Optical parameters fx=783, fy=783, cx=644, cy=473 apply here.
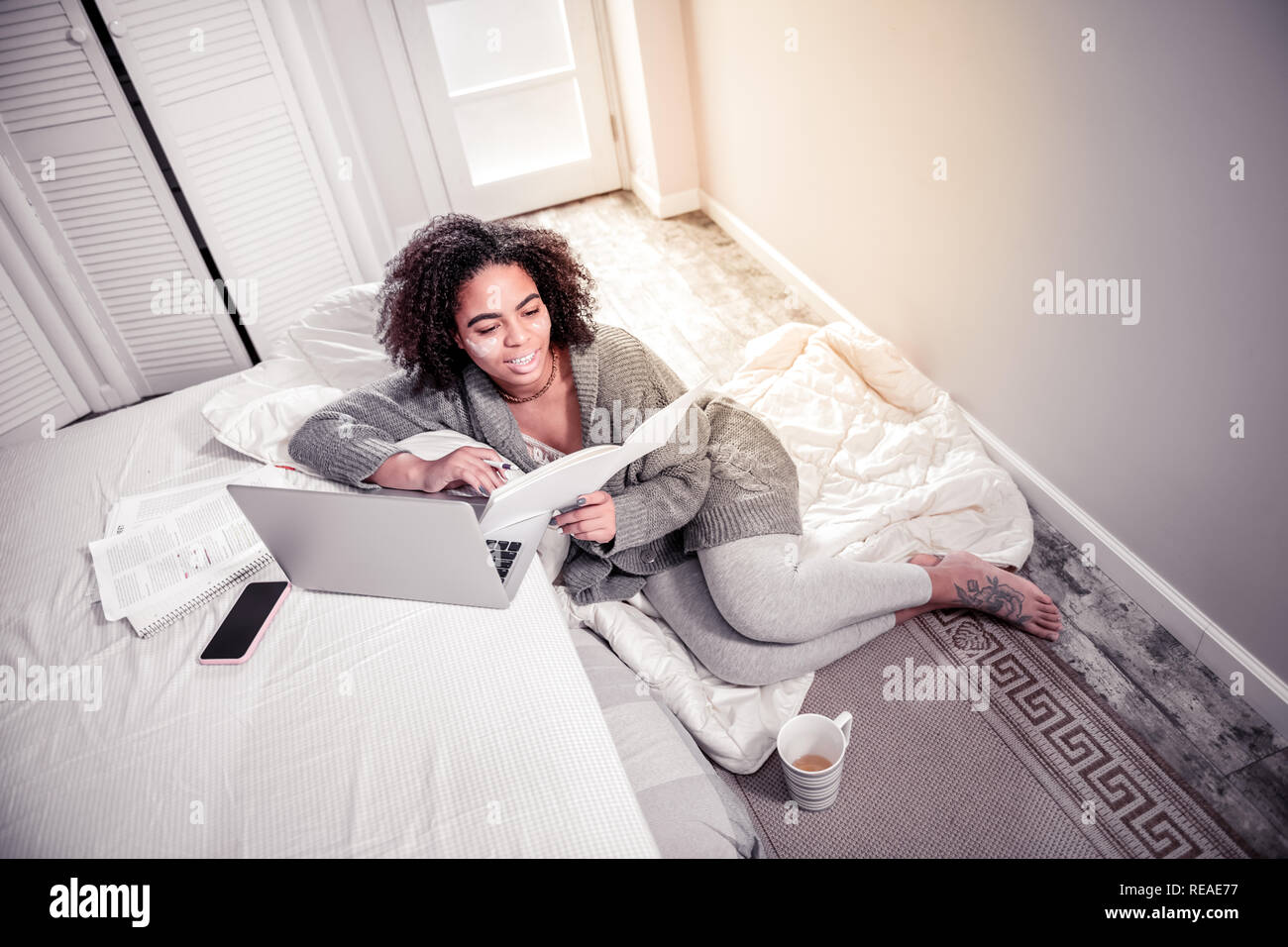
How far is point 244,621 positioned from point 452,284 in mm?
659

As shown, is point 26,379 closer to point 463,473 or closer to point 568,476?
point 463,473

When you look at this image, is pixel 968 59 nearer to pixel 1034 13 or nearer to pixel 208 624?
pixel 1034 13

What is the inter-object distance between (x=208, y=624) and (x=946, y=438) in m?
1.67

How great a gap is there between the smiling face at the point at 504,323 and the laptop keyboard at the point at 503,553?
1.20 feet

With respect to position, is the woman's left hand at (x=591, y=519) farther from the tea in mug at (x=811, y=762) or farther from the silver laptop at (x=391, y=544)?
the tea in mug at (x=811, y=762)

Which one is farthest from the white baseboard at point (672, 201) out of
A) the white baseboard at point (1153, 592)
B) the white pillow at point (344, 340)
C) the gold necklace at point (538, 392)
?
the gold necklace at point (538, 392)

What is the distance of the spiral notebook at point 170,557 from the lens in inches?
49.0

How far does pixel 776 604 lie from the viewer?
57.0 inches

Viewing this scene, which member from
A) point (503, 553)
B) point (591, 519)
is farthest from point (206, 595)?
point (591, 519)

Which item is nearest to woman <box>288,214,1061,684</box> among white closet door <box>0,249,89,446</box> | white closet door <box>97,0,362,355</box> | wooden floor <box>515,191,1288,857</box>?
wooden floor <box>515,191,1288,857</box>

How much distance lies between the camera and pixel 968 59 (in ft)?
5.63

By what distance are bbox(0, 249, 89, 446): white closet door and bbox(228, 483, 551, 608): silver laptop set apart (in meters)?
2.04

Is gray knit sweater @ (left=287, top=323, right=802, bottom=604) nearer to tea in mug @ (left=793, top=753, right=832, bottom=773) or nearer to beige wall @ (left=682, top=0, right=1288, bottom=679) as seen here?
tea in mug @ (left=793, top=753, right=832, bottom=773)
